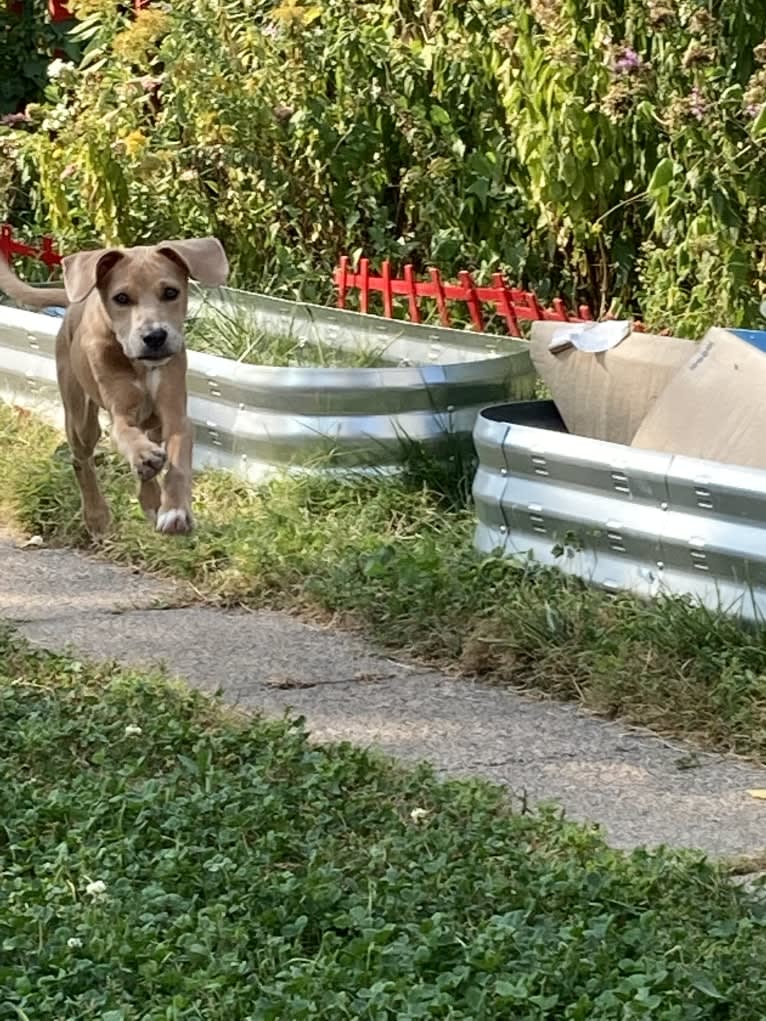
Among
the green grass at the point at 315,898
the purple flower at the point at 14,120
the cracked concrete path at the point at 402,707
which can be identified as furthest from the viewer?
the purple flower at the point at 14,120

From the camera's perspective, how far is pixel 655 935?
164 inches

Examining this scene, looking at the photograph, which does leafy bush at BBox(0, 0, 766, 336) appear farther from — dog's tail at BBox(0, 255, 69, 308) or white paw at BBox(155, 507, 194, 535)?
white paw at BBox(155, 507, 194, 535)

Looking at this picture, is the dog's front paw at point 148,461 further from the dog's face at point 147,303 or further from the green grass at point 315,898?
the green grass at point 315,898

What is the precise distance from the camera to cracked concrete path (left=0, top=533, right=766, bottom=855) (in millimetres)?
5242

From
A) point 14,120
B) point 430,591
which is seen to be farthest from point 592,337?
point 14,120

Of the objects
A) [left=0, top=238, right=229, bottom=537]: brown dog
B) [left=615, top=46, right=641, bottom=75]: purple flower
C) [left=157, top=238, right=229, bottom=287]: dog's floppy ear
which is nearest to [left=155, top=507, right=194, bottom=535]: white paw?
[left=0, top=238, right=229, bottom=537]: brown dog

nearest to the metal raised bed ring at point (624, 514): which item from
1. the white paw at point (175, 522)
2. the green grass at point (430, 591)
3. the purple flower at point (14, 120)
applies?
the green grass at point (430, 591)

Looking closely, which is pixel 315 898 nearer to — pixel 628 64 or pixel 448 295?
pixel 628 64

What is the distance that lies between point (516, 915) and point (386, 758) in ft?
4.21

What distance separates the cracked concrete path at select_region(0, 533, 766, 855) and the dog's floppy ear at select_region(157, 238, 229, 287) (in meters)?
1.18

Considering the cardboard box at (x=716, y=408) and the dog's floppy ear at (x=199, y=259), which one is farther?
the cardboard box at (x=716, y=408)

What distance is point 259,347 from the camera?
957 centimetres

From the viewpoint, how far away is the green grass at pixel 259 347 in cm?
934

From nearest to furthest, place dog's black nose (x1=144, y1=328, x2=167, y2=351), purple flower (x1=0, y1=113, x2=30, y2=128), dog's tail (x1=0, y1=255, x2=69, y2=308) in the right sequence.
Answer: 1. dog's black nose (x1=144, y1=328, x2=167, y2=351)
2. dog's tail (x1=0, y1=255, x2=69, y2=308)
3. purple flower (x1=0, y1=113, x2=30, y2=128)
